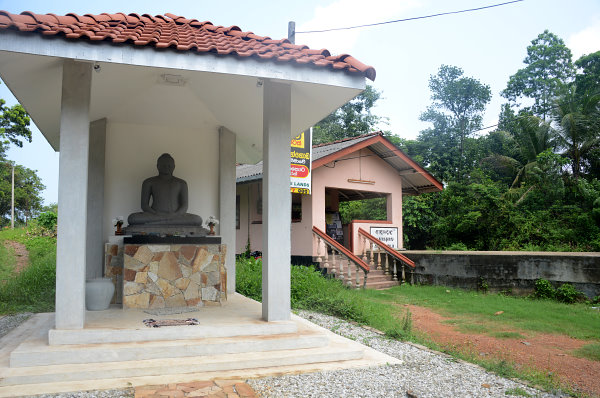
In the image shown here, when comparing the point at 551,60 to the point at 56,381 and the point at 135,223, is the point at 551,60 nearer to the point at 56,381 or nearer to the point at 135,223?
the point at 135,223

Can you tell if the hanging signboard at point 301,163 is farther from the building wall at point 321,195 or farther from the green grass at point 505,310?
the green grass at point 505,310

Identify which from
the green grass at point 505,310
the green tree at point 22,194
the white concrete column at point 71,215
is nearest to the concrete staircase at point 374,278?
the green grass at point 505,310

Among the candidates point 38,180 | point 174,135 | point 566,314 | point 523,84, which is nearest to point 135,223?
point 174,135

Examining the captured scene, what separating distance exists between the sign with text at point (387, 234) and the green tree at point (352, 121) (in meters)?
13.2

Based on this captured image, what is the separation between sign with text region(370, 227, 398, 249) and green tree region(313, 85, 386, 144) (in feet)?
43.3

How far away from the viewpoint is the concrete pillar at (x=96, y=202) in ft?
24.0

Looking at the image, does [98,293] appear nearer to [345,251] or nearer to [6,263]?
[345,251]

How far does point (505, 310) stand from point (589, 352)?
3.11m

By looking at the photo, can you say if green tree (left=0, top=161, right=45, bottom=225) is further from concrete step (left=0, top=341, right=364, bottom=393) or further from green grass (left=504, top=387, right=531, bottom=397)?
green grass (left=504, top=387, right=531, bottom=397)

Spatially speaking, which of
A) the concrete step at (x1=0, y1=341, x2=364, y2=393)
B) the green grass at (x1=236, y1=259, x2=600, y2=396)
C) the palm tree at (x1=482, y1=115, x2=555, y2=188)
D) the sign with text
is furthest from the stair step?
the palm tree at (x1=482, y1=115, x2=555, y2=188)

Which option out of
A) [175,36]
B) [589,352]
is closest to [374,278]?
[589,352]

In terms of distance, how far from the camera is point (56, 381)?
4.26 m

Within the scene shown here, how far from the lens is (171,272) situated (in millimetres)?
6949

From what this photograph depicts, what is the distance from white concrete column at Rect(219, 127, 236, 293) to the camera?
8.47 meters
